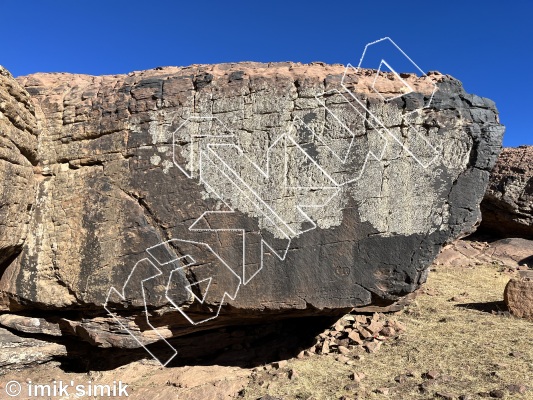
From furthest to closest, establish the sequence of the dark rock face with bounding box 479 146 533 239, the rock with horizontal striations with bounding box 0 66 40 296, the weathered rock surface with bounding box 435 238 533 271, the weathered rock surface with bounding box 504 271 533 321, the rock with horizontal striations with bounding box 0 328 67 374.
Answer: the dark rock face with bounding box 479 146 533 239, the weathered rock surface with bounding box 435 238 533 271, the weathered rock surface with bounding box 504 271 533 321, the rock with horizontal striations with bounding box 0 328 67 374, the rock with horizontal striations with bounding box 0 66 40 296

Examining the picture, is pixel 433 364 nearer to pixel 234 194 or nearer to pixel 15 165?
pixel 234 194

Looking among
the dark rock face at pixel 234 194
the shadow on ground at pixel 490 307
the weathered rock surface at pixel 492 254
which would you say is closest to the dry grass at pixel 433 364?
the shadow on ground at pixel 490 307

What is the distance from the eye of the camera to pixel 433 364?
177 inches

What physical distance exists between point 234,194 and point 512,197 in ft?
29.8

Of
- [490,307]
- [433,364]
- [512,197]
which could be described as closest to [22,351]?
[433,364]

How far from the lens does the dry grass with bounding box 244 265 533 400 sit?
4.05 meters

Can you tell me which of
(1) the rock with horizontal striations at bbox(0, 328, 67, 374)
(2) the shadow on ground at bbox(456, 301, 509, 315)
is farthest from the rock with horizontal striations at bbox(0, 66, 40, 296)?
(2) the shadow on ground at bbox(456, 301, 509, 315)

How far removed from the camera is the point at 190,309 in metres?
4.47

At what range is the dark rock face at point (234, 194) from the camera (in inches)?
159

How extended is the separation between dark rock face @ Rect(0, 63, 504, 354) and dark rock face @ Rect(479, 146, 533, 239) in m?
7.61

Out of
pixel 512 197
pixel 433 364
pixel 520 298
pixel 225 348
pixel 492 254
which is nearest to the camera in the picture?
pixel 433 364

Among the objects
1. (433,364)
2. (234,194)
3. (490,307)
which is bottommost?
(433,364)

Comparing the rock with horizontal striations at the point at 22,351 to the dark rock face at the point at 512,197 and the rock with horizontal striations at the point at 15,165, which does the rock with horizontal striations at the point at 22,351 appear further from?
the dark rock face at the point at 512,197

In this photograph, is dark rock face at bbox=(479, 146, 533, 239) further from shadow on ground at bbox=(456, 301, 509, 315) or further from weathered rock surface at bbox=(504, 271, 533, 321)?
weathered rock surface at bbox=(504, 271, 533, 321)
